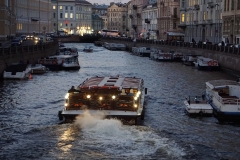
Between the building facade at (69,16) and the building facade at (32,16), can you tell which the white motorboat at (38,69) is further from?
the building facade at (69,16)

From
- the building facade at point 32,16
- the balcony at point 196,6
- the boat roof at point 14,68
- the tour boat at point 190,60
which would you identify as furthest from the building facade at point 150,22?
the boat roof at point 14,68

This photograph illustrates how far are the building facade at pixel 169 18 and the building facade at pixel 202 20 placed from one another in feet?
27.9

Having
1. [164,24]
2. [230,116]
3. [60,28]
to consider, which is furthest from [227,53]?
[60,28]

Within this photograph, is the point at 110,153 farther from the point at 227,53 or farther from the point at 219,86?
the point at 227,53

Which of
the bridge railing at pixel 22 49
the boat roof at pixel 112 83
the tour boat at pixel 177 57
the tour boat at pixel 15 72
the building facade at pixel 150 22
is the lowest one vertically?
the tour boat at pixel 177 57

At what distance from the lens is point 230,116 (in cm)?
2609

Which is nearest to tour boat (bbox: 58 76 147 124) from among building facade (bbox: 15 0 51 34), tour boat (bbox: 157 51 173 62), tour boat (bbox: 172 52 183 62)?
tour boat (bbox: 157 51 173 62)

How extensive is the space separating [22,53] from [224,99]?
94.9ft

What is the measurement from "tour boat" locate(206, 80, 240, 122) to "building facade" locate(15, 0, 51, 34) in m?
73.1

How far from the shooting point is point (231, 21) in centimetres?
6588

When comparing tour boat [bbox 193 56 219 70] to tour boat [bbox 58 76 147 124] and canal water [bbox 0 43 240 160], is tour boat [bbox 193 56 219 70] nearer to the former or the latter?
canal water [bbox 0 43 240 160]

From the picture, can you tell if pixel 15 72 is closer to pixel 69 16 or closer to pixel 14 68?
pixel 14 68

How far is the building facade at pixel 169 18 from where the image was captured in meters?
108

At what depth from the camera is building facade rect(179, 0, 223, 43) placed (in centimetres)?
7619
